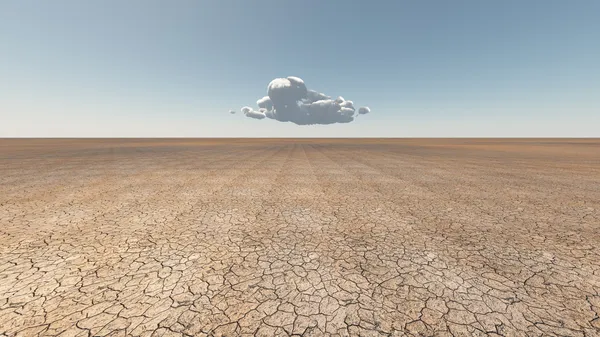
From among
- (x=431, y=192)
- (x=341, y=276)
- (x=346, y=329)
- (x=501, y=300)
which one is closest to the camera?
(x=346, y=329)

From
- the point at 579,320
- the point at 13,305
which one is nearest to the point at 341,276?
the point at 579,320

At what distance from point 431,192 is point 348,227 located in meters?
5.31

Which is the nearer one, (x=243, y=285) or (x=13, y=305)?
(x=13, y=305)

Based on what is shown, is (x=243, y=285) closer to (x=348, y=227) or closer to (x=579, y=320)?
(x=348, y=227)

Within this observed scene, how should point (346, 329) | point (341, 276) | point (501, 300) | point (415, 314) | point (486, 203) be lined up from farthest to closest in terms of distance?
point (486, 203), point (341, 276), point (501, 300), point (415, 314), point (346, 329)

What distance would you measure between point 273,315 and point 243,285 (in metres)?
0.77

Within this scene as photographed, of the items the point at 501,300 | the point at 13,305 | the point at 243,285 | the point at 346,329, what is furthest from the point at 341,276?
the point at 13,305

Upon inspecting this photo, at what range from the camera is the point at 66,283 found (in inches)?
135

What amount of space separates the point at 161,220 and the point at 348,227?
469 cm

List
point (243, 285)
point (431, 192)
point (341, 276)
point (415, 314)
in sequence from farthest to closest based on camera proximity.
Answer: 1. point (431, 192)
2. point (341, 276)
3. point (243, 285)
4. point (415, 314)

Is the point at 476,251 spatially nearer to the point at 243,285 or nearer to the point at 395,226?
the point at 395,226

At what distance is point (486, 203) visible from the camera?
7746mm

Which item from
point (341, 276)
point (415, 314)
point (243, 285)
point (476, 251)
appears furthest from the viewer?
point (476, 251)

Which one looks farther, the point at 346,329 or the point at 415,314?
the point at 415,314
